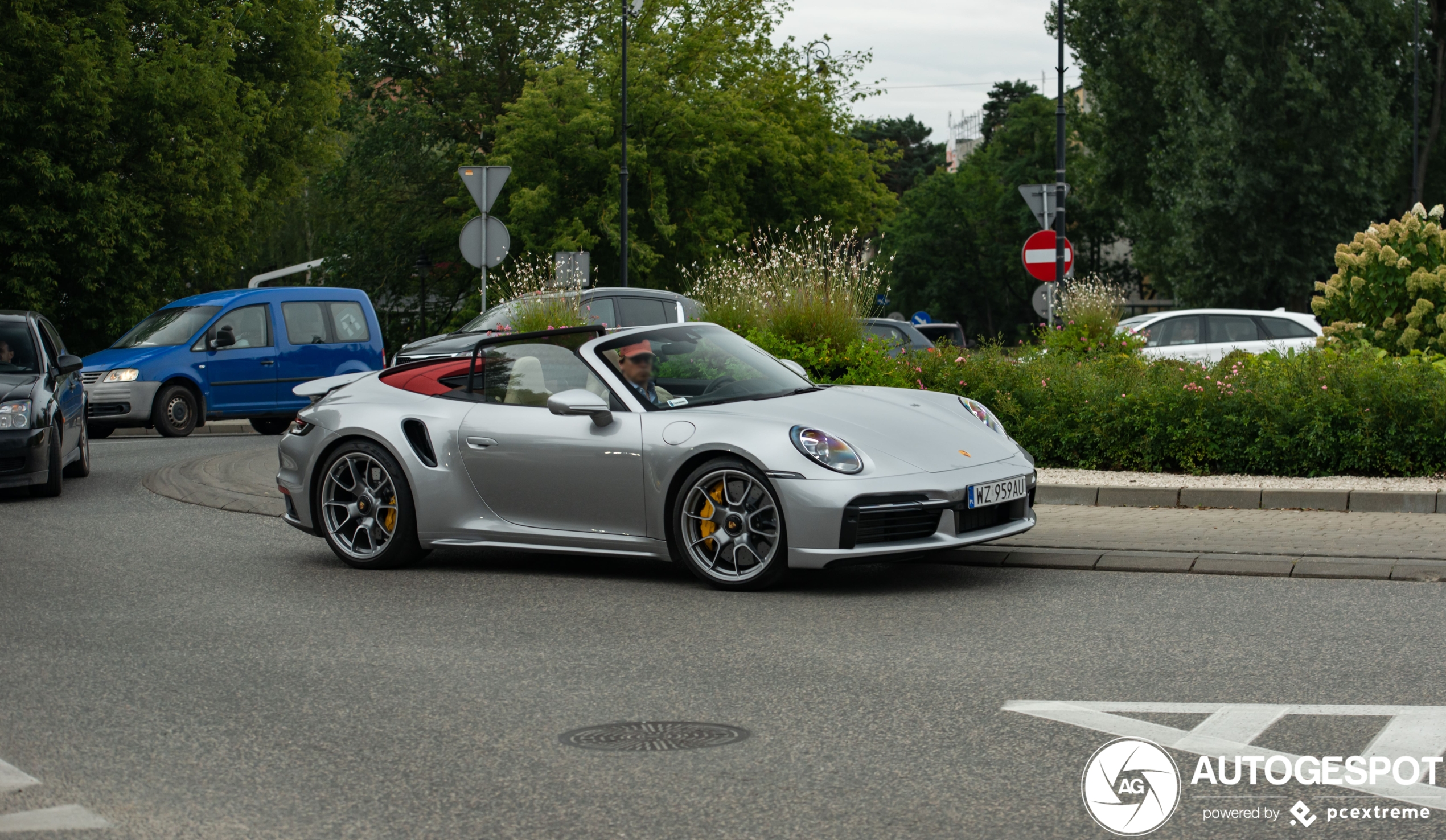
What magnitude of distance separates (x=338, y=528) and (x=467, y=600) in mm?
1532

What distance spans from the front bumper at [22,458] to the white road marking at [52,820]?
341 inches

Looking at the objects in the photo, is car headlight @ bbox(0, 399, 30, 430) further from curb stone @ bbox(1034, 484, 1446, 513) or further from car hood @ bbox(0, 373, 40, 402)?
curb stone @ bbox(1034, 484, 1446, 513)

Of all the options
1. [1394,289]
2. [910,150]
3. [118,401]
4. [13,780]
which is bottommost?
[13,780]

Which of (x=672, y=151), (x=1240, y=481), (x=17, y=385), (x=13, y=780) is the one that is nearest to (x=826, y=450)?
(x=13, y=780)

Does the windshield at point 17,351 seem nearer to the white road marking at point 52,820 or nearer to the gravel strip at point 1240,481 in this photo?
the gravel strip at point 1240,481

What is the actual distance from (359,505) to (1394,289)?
34.0ft

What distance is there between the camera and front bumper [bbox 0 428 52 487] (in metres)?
12.4

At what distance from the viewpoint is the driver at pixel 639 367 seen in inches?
332

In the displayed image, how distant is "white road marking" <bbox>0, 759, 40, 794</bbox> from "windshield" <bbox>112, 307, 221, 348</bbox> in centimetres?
1643

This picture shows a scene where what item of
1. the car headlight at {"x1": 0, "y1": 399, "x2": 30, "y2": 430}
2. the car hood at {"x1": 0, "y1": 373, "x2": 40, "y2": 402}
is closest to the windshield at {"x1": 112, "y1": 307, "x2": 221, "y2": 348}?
the car hood at {"x1": 0, "y1": 373, "x2": 40, "y2": 402}

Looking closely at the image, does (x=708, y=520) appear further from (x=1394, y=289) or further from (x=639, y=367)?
(x=1394, y=289)

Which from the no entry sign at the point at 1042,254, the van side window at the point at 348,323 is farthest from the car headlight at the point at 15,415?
the no entry sign at the point at 1042,254

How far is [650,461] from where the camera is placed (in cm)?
802

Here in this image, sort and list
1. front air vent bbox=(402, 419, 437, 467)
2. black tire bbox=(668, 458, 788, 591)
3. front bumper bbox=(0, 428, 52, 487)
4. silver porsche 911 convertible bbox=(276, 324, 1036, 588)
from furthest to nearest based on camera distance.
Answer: front bumper bbox=(0, 428, 52, 487), front air vent bbox=(402, 419, 437, 467), black tire bbox=(668, 458, 788, 591), silver porsche 911 convertible bbox=(276, 324, 1036, 588)
